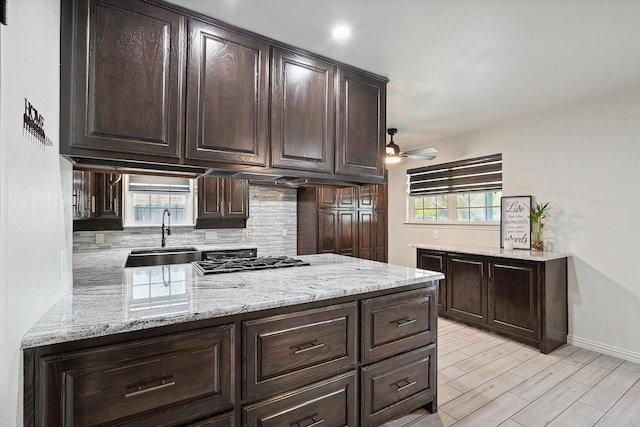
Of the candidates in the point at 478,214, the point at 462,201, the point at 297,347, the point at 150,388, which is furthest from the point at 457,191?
the point at 150,388

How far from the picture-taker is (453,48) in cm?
232

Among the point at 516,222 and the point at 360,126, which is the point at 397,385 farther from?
the point at 516,222

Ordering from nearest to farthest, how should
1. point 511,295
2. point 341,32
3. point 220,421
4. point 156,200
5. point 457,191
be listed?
point 220,421
point 341,32
point 511,295
point 156,200
point 457,191

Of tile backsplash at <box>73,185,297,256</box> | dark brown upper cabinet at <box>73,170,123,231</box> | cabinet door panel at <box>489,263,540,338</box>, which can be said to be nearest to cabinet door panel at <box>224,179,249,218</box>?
tile backsplash at <box>73,185,297,256</box>

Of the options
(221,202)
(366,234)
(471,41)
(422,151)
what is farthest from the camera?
(366,234)

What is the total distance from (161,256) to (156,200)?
90 cm

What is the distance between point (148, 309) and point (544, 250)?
13.0 ft

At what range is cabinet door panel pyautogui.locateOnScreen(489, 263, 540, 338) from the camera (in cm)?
320

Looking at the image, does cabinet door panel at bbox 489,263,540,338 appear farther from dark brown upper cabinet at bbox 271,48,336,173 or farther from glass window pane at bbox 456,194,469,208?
dark brown upper cabinet at bbox 271,48,336,173

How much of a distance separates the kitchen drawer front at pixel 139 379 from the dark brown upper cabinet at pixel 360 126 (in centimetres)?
155

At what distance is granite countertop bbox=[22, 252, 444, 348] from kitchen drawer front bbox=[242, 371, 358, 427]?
1.53 ft

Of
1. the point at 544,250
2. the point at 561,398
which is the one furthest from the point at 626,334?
the point at 561,398

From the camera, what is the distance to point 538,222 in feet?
11.8

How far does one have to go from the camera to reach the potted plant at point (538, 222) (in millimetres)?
3557
